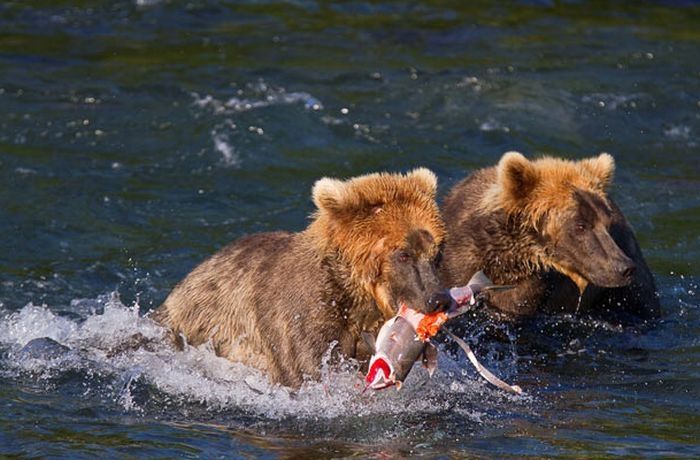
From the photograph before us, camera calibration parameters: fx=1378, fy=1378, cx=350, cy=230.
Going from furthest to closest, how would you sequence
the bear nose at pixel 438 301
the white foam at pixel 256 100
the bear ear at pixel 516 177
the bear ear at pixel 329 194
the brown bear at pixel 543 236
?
the white foam at pixel 256 100 < the bear ear at pixel 516 177 < the brown bear at pixel 543 236 < the bear ear at pixel 329 194 < the bear nose at pixel 438 301

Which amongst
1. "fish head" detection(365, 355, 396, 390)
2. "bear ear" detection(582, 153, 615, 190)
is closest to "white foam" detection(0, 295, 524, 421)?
"fish head" detection(365, 355, 396, 390)

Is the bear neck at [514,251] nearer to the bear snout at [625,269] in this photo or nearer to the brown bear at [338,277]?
→ the bear snout at [625,269]

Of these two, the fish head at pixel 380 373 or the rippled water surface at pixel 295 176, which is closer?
the fish head at pixel 380 373

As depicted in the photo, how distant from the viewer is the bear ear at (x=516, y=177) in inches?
420

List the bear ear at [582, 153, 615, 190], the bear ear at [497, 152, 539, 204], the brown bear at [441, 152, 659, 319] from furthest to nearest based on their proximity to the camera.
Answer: the bear ear at [582, 153, 615, 190] < the bear ear at [497, 152, 539, 204] < the brown bear at [441, 152, 659, 319]

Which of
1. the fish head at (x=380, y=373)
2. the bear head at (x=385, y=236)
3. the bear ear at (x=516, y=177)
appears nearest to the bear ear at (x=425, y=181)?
the bear head at (x=385, y=236)

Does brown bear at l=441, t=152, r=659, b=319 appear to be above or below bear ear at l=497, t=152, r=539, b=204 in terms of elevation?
below

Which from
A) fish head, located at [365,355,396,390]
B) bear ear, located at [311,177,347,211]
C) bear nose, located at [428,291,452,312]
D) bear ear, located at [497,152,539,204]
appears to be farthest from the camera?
bear ear, located at [497,152,539,204]

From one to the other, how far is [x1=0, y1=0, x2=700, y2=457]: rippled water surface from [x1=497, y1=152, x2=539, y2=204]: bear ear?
1.09 m

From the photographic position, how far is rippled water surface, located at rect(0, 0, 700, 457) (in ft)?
28.8

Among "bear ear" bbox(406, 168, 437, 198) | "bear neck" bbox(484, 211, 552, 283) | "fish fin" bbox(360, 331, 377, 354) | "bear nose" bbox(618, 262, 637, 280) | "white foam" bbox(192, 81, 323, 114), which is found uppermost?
"bear ear" bbox(406, 168, 437, 198)

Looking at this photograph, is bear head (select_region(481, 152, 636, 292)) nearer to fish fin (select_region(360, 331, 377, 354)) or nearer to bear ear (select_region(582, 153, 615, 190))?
bear ear (select_region(582, 153, 615, 190))

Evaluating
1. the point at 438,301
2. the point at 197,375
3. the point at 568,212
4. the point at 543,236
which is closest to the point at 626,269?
the point at 568,212

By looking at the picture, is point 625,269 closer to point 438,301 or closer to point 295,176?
point 438,301
